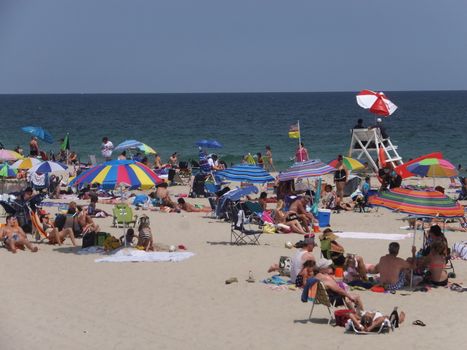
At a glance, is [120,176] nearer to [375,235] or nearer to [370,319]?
[375,235]

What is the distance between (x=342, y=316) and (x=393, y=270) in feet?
5.72

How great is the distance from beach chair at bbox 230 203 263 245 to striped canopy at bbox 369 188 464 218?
309 centimetres

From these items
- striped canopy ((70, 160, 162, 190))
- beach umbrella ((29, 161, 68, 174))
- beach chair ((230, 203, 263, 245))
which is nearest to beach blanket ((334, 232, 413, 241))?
beach chair ((230, 203, 263, 245))

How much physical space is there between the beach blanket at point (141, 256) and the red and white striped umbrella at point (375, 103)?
10.5 m

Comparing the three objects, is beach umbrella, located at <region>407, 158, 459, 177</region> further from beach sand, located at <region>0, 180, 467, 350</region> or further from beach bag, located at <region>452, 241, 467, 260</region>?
beach bag, located at <region>452, 241, 467, 260</region>

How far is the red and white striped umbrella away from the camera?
21.1 metres

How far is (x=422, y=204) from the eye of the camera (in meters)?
9.85

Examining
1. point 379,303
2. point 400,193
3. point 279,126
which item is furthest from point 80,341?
point 279,126

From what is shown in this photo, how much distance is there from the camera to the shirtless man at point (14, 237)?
12031 millimetres

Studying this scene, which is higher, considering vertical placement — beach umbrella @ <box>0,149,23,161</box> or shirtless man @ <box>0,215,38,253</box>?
beach umbrella @ <box>0,149,23,161</box>

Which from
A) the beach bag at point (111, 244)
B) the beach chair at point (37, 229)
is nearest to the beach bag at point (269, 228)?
the beach bag at point (111, 244)

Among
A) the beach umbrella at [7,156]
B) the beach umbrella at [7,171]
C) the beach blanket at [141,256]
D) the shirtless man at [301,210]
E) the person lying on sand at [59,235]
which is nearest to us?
the beach blanket at [141,256]

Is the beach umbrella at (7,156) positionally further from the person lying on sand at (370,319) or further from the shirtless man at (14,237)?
the person lying on sand at (370,319)

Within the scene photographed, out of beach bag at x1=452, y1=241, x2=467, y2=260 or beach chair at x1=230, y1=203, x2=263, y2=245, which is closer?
beach bag at x1=452, y1=241, x2=467, y2=260
